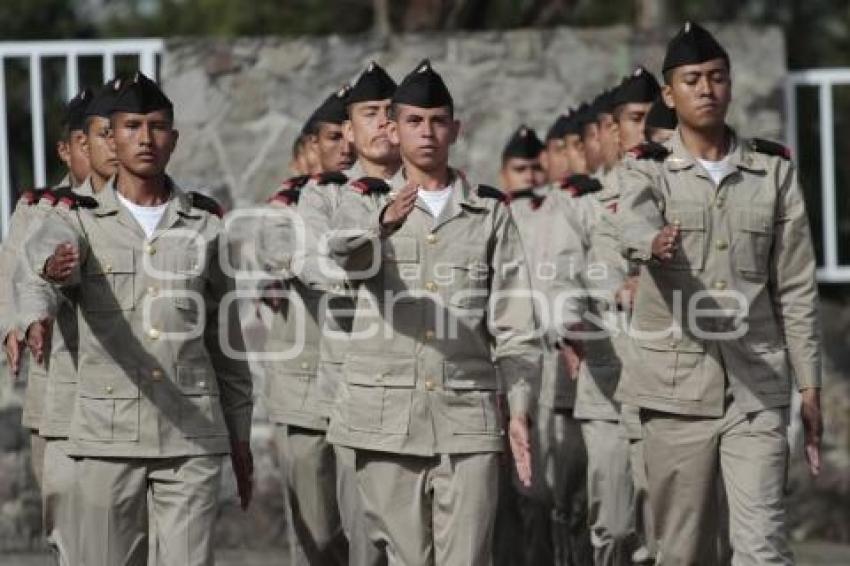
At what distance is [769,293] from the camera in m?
9.59

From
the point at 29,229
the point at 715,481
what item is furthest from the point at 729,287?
the point at 29,229

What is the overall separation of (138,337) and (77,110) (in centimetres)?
254

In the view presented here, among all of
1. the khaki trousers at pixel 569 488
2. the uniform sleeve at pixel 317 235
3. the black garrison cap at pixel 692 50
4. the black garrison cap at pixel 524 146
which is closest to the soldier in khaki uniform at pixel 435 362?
the uniform sleeve at pixel 317 235

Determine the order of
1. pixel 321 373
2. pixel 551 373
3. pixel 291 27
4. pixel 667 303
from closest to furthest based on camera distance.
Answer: pixel 667 303 → pixel 321 373 → pixel 551 373 → pixel 291 27

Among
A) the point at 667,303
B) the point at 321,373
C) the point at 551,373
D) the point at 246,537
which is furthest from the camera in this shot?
the point at 246,537

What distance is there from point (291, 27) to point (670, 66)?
19.2 m

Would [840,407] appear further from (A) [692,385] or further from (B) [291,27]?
(B) [291,27]

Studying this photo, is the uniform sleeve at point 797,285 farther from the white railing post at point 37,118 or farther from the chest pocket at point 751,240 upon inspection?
the white railing post at point 37,118

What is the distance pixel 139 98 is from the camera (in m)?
9.24

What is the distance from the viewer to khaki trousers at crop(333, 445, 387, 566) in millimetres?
10242

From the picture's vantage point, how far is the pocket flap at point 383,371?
9281 millimetres

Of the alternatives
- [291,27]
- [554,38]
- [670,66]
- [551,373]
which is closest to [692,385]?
[670,66]

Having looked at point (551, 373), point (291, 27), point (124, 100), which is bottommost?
point (551, 373)

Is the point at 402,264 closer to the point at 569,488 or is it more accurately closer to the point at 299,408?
the point at 299,408
